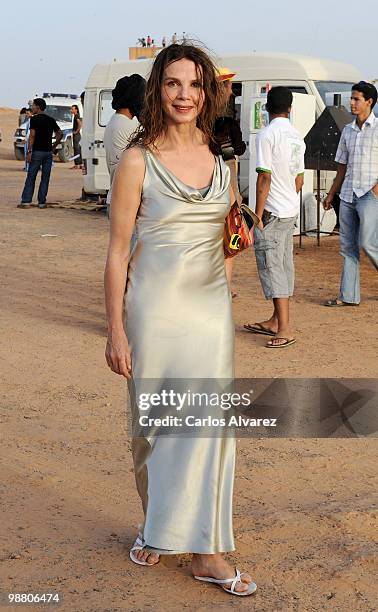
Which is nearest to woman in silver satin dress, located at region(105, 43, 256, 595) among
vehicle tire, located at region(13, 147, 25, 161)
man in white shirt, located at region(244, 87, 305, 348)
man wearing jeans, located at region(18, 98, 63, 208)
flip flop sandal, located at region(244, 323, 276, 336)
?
man in white shirt, located at region(244, 87, 305, 348)

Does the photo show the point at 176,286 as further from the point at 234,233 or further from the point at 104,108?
the point at 104,108

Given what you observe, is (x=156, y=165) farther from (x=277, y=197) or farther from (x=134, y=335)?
(x=277, y=197)

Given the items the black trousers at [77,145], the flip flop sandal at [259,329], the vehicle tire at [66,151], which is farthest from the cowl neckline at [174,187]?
the vehicle tire at [66,151]

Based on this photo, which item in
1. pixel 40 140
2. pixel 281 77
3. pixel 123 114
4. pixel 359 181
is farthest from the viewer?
pixel 40 140

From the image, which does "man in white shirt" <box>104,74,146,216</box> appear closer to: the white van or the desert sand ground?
the desert sand ground

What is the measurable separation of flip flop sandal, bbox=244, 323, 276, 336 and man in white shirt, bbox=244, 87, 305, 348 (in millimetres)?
217

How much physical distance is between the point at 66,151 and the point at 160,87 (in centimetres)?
3098

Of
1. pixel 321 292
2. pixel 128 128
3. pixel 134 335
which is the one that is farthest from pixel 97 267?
pixel 134 335

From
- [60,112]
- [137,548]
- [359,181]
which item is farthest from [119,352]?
[60,112]

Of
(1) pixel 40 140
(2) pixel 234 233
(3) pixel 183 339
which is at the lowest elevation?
(1) pixel 40 140

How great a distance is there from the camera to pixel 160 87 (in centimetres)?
364

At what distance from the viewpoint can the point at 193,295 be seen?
3.68 m

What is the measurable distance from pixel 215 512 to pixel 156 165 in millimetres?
1253

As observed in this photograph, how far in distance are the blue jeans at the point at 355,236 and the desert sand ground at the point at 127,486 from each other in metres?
0.25
